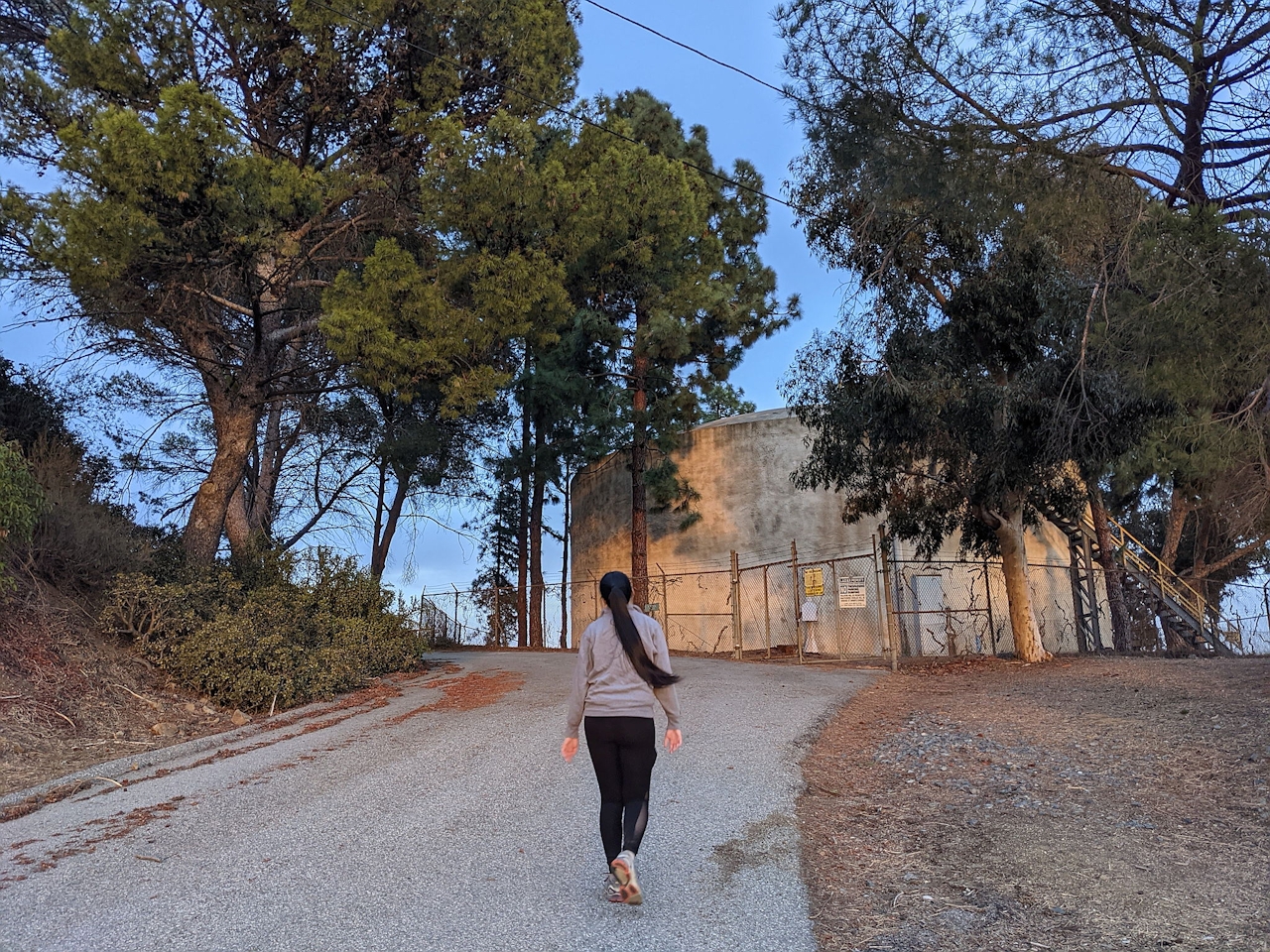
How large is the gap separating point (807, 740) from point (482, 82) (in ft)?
37.3

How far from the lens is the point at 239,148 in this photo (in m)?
11.4

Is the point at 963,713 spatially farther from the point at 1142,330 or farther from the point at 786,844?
the point at 786,844

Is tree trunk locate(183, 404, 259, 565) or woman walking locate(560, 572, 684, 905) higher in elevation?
tree trunk locate(183, 404, 259, 565)

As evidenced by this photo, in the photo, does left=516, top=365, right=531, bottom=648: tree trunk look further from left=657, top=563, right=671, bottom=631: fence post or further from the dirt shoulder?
the dirt shoulder

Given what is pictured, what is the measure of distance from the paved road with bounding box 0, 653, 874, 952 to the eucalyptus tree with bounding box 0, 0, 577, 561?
6.33m

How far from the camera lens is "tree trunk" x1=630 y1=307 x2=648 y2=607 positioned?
23453 millimetres

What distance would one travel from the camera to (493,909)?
14.3ft

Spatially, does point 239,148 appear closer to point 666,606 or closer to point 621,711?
point 621,711

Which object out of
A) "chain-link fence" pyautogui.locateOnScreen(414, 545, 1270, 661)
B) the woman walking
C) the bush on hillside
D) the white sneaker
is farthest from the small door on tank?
the white sneaker

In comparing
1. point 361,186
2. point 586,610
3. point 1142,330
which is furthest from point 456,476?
point 1142,330

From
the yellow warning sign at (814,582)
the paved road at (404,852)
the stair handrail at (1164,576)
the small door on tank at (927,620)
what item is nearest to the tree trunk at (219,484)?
the paved road at (404,852)

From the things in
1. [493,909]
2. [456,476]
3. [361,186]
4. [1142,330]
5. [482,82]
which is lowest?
[493,909]

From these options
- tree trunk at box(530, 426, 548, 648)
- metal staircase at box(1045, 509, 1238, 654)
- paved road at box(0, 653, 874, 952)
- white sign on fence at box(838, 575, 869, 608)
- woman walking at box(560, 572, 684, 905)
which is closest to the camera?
paved road at box(0, 653, 874, 952)

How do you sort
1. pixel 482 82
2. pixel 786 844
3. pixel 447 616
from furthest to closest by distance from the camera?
pixel 447 616
pixel 482 82
pixel 786 844
